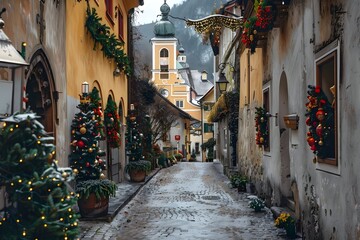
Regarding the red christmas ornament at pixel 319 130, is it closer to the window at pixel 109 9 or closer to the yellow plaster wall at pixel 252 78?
the yellow plaster wall at pixel 252 78

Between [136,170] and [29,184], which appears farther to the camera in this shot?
[136,170]

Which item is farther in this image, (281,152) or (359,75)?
(281,152)

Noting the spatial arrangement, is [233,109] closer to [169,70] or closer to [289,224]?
[289,224]

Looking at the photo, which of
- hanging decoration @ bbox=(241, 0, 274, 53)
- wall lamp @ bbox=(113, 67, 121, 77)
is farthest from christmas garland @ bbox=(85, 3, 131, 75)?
hanging decoration @ bbox=(241, 0, 274, 53)

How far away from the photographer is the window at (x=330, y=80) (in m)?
6.70

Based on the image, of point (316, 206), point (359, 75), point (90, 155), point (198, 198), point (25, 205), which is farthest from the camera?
point (198, 198)

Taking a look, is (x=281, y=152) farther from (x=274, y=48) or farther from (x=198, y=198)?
(x=198, y=198)

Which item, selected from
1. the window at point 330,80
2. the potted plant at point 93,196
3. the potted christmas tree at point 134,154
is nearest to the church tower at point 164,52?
the potted christmas tree at point 134,154

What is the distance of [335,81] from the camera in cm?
675

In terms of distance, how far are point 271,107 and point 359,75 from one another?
22.5 feet

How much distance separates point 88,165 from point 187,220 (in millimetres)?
2425

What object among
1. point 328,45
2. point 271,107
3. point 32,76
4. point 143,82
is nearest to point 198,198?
point 271,107

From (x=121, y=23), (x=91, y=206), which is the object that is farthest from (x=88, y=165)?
(x=121, y=23)

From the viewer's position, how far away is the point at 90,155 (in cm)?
1118
